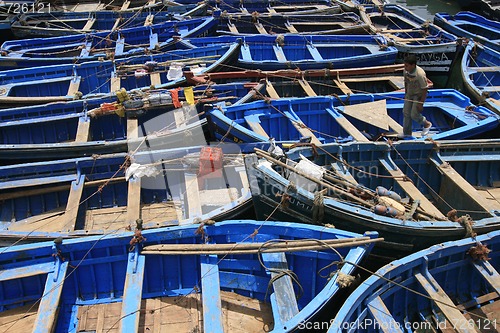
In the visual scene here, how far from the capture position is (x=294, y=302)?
6.15 meters

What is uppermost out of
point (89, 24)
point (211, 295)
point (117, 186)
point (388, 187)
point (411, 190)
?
point (89, 24)

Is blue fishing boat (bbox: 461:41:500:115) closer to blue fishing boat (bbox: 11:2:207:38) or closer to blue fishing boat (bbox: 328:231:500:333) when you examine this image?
blue fishing boat (bbox: 328:231:500:333)

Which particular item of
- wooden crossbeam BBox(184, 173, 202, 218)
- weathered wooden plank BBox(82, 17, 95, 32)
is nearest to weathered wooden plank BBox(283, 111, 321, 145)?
wooden crossbeam BBox(184, 173, 202, 218)

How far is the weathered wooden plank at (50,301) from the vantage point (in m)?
6.07

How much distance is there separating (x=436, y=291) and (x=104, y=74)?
1044cm

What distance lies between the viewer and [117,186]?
9.20 m

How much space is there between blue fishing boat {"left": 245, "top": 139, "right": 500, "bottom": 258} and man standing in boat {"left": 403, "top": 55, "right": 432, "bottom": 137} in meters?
1.13

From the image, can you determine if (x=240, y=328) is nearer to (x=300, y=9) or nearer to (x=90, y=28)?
(x=90, y=28)

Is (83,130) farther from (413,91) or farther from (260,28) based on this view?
(260,28)

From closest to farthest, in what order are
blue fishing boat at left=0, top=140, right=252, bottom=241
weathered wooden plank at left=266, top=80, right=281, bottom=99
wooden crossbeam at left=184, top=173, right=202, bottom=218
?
wooden crossbeam at left=184, top=173, right=202, bottom=218, blue fishing boat at left=0, top=140, right=252, bottom=241, weathered wooden plank at left=266, top=80, right=281, bottom=99

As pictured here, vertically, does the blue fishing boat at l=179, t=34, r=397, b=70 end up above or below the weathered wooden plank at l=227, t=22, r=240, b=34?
below

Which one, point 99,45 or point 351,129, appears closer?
point 351,129

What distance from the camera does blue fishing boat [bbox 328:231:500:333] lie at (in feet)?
19.1

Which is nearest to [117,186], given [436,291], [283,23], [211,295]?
[211,295]
